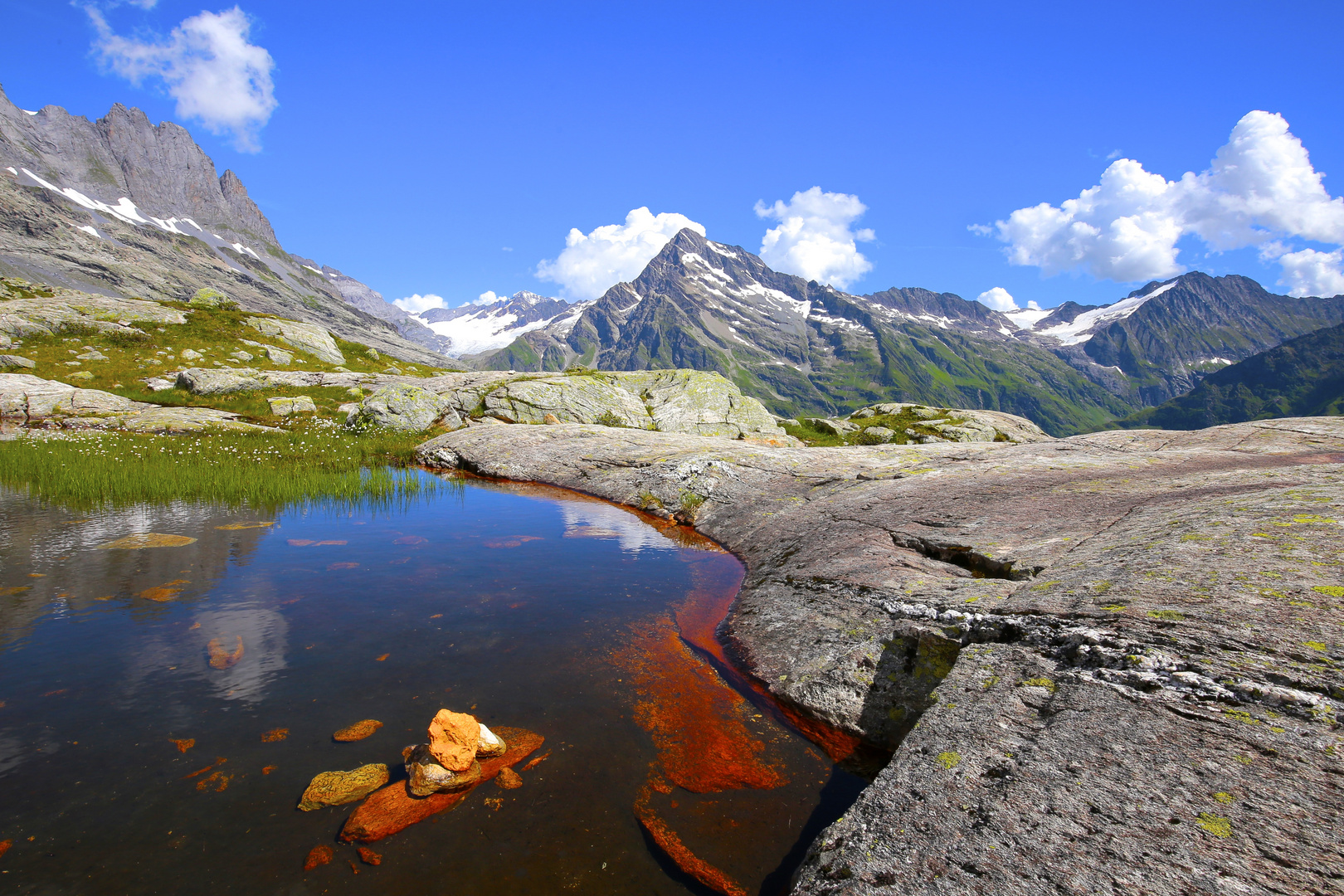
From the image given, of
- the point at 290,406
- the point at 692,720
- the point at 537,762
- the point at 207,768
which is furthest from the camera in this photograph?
the point at 290,406

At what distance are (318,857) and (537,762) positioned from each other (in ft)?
7.91

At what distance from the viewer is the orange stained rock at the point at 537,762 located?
22.6ft

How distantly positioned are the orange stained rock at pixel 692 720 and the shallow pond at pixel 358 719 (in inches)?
1.5

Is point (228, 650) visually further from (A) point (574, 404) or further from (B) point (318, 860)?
(A) point (574, 404)

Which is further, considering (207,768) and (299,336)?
(299,336)

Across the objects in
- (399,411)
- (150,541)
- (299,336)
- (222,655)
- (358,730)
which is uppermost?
(299,336)

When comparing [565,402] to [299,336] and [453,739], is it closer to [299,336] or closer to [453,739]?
[453,739]

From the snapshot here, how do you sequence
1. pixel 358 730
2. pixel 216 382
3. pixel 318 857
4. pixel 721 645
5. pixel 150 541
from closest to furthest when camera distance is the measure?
pixel 318 857 → pixel 358 730 → pixel 721 645 → pixel 150 541 → pixel 216 382

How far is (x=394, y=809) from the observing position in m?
6.09

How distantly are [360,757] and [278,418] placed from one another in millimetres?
42702

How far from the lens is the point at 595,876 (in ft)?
17.9

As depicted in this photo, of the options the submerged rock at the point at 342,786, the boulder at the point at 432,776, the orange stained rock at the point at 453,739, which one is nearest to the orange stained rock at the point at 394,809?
the boulder at the point at 432,776

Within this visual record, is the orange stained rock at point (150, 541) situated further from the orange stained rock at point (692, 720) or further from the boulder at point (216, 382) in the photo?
the boulder at point (216, 382)

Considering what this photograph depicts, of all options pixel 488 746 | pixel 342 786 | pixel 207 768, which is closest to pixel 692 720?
pixel 488 746
